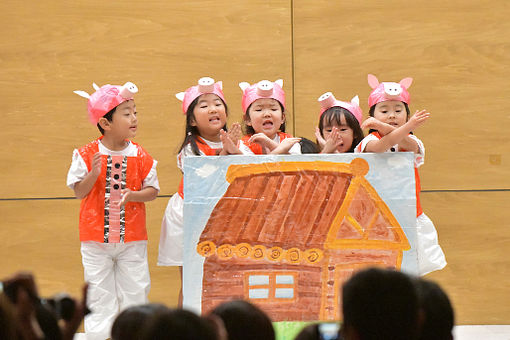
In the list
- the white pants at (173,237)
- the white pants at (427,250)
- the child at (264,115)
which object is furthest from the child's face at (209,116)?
the white pants at (427,250)

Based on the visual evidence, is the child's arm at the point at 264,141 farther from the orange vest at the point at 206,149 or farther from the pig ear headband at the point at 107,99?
the pig ear headband at the point at 107,99

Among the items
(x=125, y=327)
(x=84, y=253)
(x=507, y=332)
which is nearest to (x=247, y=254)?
(x=84, y=253)

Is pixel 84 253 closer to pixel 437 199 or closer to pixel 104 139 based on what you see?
pixel 104 139

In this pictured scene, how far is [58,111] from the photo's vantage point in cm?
454

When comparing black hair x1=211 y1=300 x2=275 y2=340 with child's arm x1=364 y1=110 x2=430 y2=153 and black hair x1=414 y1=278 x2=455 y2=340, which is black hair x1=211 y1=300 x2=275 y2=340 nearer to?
black hair x1=414 y1=278 x2=455 y2=340

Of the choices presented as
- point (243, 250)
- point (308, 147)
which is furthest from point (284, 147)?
point (243, 250)

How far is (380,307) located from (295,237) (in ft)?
5.62

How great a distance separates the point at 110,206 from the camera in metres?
3.52

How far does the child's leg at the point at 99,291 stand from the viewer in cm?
349

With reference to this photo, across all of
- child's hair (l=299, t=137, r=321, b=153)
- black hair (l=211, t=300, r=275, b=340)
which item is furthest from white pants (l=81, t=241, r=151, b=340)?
black hair (l=211, t=300, r=275, b=340)

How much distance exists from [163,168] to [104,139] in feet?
3.07

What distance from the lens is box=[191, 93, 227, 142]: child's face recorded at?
11.7 feet

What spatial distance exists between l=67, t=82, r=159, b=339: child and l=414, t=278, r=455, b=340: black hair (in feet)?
7.82

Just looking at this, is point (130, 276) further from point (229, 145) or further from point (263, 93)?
point (263, 93)
